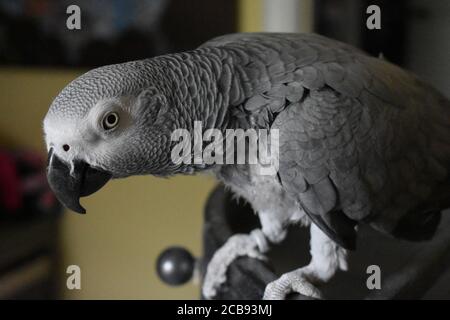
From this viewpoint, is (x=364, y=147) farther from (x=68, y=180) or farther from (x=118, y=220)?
(x=118, y=220)

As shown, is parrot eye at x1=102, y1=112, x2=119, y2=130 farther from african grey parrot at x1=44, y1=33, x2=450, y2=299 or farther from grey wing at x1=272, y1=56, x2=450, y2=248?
grey wing at x1=272, y1=56, x2=450, y2=248

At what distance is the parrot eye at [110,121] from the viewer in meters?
0.58

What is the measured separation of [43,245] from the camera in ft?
4.65

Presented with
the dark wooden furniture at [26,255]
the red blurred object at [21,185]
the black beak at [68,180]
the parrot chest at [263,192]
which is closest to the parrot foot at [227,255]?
the parrot chest at [263,192]

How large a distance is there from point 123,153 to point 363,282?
0.39 m

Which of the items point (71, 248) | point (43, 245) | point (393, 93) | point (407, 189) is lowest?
point (43, 245)

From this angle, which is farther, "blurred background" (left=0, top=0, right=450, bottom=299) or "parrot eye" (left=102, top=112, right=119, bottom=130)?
"blurred background" (left=0, top=0, right=450, bottom=299)

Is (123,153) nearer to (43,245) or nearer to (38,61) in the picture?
(38,61)

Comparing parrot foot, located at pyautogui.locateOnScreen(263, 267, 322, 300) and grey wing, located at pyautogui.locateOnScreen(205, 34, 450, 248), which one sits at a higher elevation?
grey wing, located at pyautogui.locateOnScreen(205, 34, 450, 248)

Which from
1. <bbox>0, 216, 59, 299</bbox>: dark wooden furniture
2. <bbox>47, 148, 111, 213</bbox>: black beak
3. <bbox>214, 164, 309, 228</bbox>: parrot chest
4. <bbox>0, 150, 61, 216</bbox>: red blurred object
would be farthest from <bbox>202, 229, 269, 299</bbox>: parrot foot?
<bbox>0, 150, 61, 216</bbox>: red blurred object

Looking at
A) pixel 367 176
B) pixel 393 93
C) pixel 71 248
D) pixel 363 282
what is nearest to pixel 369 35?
pixel 393 93

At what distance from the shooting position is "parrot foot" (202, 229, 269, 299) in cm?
85

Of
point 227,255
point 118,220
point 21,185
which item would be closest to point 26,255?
point 21,185

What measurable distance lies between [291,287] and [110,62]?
45cm
